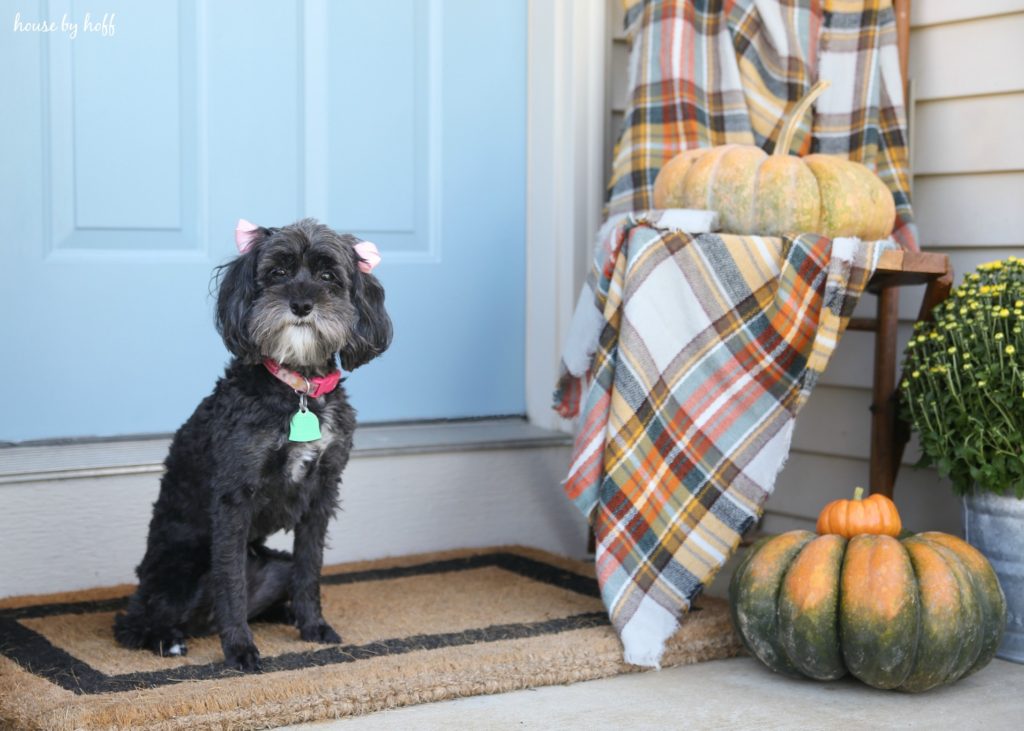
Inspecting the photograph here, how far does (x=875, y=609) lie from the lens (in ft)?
8.05

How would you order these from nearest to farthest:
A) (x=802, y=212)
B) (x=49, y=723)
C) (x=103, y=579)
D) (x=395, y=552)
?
(x=49, y=723) → (x=802, y=212) → (x=103, y=579) → (x=395, y=552)

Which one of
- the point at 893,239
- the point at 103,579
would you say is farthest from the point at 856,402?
the point at 103,579

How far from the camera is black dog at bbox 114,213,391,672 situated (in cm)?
244

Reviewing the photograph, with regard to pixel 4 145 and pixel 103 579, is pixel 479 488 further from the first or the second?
pixel 4 145

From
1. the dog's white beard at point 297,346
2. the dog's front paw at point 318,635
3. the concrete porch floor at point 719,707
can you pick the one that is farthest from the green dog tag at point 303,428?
the concrete porch floor at point 719,707

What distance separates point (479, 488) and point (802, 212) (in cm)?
133

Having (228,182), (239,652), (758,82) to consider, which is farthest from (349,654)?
(758,82)

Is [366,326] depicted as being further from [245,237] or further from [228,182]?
[228,182]

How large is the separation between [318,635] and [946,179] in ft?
7.05

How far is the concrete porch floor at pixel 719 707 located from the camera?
2.35m

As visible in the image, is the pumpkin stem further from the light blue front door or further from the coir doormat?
the coir doormat

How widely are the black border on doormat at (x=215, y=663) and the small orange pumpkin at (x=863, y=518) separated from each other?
0.60 m

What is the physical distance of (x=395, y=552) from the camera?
3.56 meters

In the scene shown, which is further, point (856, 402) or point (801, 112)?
point (856, 402)
